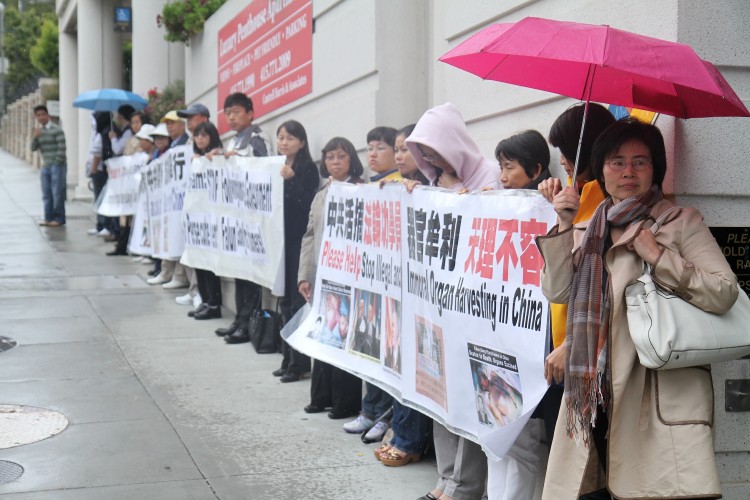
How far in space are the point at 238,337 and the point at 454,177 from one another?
4.35 metres

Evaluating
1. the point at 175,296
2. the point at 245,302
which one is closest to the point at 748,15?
the point at 245,302

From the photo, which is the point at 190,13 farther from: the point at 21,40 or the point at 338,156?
the point at 21,40

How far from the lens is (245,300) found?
9.29 metres

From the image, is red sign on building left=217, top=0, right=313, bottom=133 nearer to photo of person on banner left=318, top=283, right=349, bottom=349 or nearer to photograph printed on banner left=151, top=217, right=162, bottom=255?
photograph printed on banner left=151, top=217, right=162, bottom=255

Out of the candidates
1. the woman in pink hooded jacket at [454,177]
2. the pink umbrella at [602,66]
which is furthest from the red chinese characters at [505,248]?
the pink umbrella at [602,66]

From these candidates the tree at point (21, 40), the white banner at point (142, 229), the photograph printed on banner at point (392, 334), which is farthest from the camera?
the tree at point (21, 40)

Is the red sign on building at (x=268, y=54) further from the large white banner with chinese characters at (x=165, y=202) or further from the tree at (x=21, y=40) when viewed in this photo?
the tree at (x=21, y=40)

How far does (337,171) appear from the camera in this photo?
6.96m

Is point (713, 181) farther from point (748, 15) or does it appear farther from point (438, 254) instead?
point (438, 254)

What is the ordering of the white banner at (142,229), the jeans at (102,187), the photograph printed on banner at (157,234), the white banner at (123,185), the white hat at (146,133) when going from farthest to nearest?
the jeans at (102,187)
the white banner at (123,185)
the white hat at (146,133)
the white banner at (142,229)
the photograph printed on banner at (157,234)

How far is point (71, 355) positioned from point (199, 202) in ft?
7.29

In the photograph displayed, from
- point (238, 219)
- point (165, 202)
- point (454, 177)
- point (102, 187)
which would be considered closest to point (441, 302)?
point (454, 177)

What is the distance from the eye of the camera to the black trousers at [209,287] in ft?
33.7

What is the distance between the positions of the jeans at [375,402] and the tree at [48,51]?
33.4 metres
